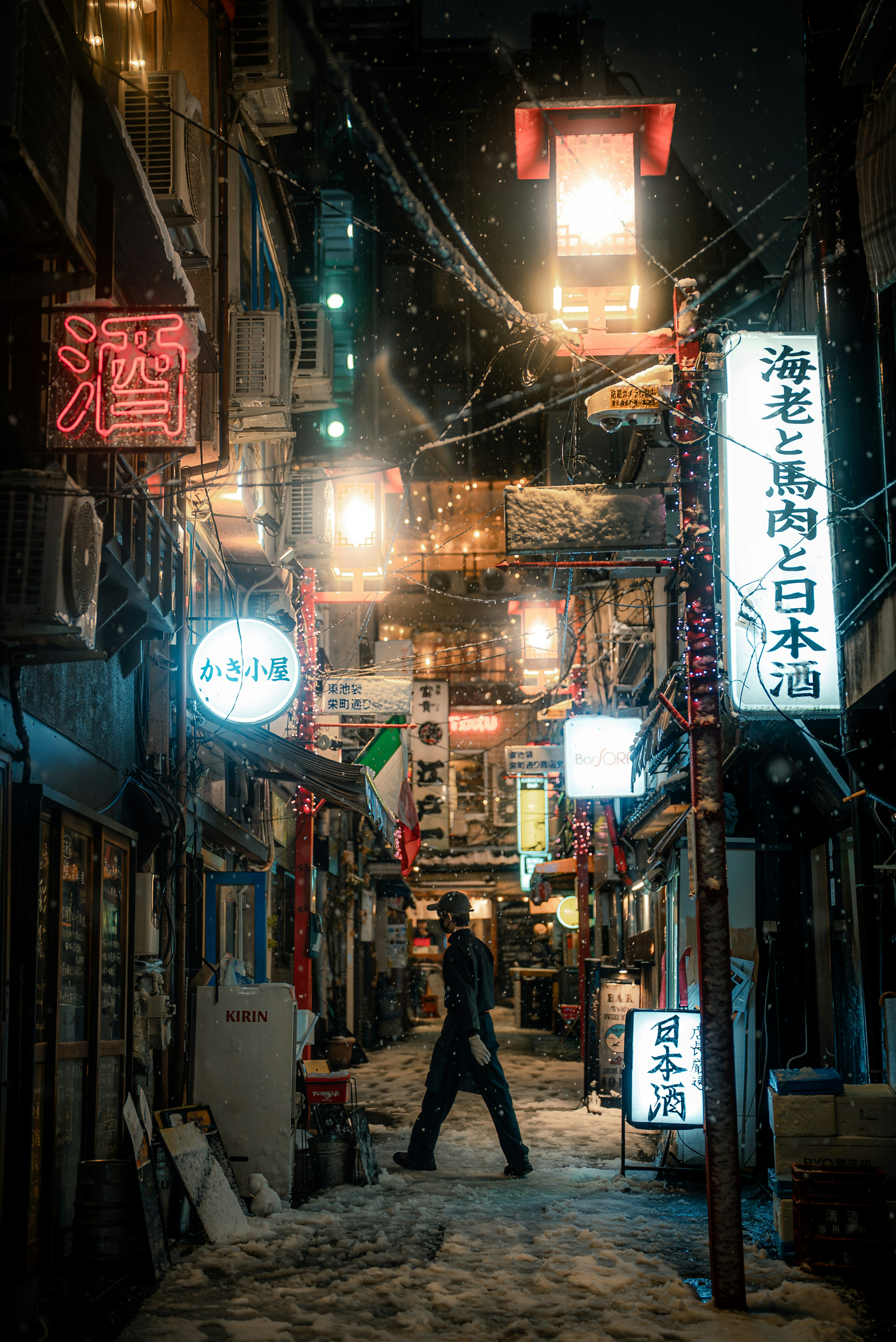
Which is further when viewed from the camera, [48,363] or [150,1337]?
[48,363]

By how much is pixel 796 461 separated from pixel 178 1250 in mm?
7985

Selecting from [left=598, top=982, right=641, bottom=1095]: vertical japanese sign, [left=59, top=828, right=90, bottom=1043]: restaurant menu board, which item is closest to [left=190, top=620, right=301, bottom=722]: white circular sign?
[left=59, top=828, right=90, bottom=1043]: restaurant menu board

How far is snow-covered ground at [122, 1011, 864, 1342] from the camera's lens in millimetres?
6164

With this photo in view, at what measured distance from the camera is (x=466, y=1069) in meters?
10.7

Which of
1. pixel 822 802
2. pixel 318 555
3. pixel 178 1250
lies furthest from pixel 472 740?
pixel 178 1250

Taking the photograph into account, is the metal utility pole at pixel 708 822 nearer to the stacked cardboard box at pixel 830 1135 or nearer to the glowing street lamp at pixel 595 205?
the stacked cardboard box at pixel 830 1135

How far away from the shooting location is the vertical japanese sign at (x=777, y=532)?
9.04 meters

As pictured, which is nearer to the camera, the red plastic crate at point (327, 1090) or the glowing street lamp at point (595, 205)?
the red plastic crate at point (327, 1090)

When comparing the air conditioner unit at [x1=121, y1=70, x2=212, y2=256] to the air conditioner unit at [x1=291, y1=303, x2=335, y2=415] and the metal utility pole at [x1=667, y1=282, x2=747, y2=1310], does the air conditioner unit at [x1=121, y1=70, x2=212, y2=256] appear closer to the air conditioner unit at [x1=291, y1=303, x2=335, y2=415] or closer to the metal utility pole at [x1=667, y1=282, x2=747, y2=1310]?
the metal utility pole at [x1=667, y1=282, x2=747, y2=1310]

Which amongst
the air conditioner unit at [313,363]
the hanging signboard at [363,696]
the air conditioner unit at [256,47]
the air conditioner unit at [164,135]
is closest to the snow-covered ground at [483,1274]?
the hanging signboard at [363,696]

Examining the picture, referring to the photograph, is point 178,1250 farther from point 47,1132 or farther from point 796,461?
point 796,461

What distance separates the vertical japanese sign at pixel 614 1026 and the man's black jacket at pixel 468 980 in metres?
4.41

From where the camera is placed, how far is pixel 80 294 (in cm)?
888

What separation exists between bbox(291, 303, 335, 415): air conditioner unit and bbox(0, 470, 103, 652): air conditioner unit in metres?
13.1
